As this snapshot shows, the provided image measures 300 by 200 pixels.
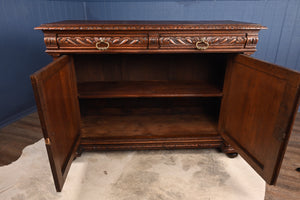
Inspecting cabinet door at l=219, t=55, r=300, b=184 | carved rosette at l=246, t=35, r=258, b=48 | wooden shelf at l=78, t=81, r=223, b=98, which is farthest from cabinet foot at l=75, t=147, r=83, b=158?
carved rosette at l=246, t=35, r=258, b=48

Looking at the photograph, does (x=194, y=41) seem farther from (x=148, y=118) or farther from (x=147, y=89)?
(x=148, y=118)

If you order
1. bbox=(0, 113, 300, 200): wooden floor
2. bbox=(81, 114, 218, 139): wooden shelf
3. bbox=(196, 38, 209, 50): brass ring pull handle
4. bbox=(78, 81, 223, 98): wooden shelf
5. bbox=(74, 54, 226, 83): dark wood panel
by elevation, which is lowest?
bbox=(0, 113, 300, 200): wooden floor

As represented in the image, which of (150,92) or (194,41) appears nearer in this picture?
(194,41)

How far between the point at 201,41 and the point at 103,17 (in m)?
1.51

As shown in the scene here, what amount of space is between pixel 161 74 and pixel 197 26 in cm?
68

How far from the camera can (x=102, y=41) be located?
1240 millimetres

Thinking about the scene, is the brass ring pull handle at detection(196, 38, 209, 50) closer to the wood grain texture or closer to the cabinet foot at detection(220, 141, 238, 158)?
the wood grain texture

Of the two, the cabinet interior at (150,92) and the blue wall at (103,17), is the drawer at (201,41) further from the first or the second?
the blue wall at (103,17)

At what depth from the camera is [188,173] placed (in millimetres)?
1389

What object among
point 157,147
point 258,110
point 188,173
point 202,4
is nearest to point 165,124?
point 157,147

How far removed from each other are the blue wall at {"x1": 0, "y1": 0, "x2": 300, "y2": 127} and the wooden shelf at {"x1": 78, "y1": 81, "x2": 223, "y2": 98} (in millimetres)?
781

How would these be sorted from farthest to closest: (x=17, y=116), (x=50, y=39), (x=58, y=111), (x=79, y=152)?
1. (x=17, y=116)
2. (x=79, y=152)
3. (x=50, y=39)
4. (x=58, y=111)

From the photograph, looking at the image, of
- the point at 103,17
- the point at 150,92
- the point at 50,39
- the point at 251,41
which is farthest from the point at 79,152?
the point at 103,17

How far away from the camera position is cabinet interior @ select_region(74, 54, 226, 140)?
5.19ft
